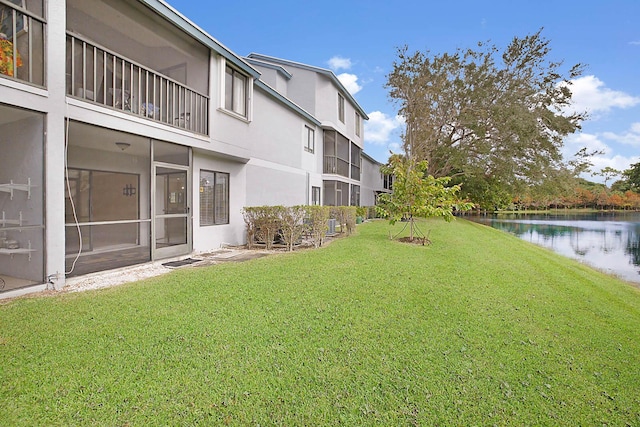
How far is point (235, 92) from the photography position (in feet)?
31.6

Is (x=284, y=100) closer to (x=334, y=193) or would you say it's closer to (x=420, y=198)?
(x=420, y=198)

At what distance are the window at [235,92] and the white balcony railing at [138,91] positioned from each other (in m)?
1.04

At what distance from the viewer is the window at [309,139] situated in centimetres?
1598

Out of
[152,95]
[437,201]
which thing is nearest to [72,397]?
[152,95]

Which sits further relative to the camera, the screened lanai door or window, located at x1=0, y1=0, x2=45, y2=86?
the screened lanai door

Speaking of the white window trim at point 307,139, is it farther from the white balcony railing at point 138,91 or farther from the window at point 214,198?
the white balcony railing at point 138,91

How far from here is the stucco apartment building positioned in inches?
195

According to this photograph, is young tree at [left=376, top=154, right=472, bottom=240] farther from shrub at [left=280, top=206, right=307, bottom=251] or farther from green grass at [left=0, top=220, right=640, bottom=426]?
green grass at [left=0, top=220, right=640, bottom=426]

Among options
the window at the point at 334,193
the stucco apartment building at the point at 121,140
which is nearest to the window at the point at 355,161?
the window at the point at 334,193

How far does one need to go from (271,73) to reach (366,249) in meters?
12.1

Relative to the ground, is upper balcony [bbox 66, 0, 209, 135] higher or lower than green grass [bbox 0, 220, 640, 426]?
higher

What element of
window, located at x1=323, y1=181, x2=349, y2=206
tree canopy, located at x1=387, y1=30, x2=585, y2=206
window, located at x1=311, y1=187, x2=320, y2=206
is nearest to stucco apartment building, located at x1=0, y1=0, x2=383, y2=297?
window, located at x1=311, y1=187, x2=320, y2=206

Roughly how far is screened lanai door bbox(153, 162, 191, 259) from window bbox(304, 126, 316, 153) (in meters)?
8.62

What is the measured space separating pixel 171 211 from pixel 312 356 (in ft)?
19.2
